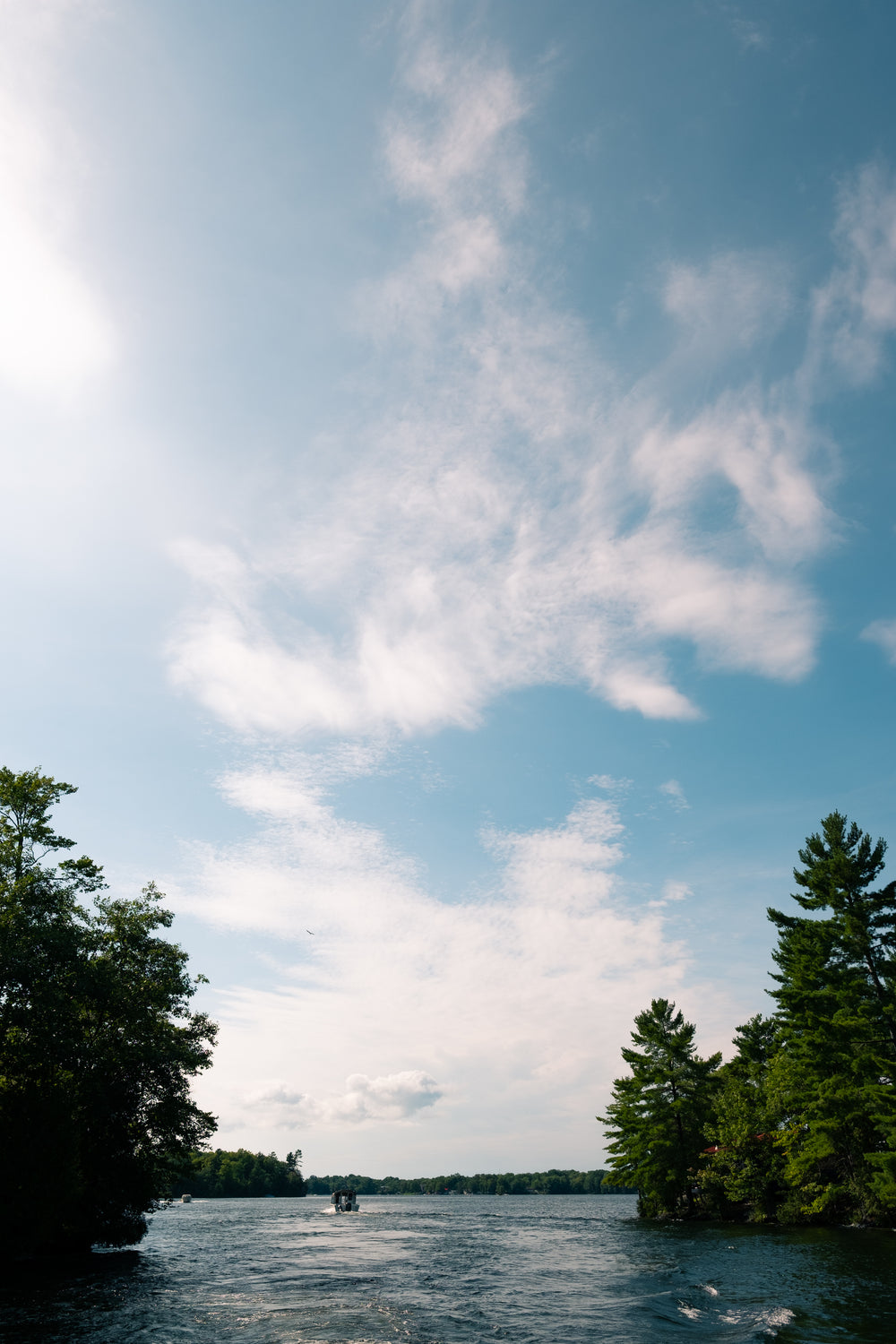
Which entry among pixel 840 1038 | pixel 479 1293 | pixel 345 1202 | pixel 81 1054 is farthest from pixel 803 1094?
pixel 345 1202

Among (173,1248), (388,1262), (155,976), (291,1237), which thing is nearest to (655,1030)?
(388,1262)

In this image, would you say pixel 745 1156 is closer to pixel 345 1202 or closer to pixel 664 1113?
pixel 664 1113

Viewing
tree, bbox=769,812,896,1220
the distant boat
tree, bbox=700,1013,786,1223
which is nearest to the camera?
tree, bbox=769,812,896,1220

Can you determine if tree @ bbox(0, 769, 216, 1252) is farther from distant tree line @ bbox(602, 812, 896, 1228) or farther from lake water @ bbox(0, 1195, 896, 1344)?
distant tree line @ bbox(602, 812, 896, 1228)

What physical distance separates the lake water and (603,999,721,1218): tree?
32.9 feet

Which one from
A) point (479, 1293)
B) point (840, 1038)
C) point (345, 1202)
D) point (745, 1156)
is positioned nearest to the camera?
point (479, 1293)

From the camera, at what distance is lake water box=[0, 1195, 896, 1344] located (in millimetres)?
22922

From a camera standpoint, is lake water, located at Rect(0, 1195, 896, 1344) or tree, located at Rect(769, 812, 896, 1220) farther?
tree, located at Rect(769, 812, 896, 1220)

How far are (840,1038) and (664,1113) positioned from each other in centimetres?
2705

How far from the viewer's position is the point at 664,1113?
63.8m

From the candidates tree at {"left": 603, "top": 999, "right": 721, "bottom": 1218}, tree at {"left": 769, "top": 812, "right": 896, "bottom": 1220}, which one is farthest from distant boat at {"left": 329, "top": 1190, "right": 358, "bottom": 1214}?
tree at {"left": 769, "top": 812, "right": 896, "bottom": 1220}

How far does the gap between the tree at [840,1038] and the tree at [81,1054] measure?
36023 millimetres

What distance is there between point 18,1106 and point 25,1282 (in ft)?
22.7

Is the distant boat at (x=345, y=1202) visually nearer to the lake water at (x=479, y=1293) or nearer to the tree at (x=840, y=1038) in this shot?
the lake water at (x=479, y=1293)
